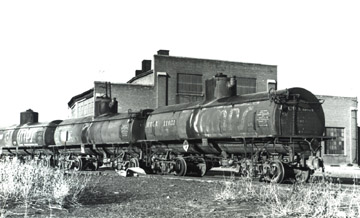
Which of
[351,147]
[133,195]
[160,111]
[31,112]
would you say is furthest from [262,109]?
[351,147]

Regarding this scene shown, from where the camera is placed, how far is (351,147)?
140ft

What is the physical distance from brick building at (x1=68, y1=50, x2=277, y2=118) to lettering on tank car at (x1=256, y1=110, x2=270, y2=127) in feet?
80.6

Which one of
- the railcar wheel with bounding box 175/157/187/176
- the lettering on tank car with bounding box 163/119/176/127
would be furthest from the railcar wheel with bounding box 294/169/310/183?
the lettering on tank car with bounding box 163/119/176/127

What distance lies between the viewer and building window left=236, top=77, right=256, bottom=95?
43469 mm

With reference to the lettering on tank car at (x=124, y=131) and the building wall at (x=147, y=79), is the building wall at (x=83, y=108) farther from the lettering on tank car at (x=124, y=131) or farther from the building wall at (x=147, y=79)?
the lettering on tank car at (x=124, y=131)

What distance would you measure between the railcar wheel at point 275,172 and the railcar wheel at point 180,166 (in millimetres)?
5256

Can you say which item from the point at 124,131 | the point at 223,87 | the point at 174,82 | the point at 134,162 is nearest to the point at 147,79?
the point at 174,82

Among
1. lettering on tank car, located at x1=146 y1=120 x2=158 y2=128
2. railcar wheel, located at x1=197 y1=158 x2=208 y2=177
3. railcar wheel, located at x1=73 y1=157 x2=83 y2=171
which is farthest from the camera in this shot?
railcar wheel, located at x1=73 y1=157 x2=83 y2=171

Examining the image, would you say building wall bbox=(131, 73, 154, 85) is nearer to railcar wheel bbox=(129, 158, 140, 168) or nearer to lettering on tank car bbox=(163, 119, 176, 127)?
railcar wheel bbox=(129, 158, 140, 168)

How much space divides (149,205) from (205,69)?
108ft

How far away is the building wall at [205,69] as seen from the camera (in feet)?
134

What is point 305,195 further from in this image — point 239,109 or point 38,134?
point 38,134

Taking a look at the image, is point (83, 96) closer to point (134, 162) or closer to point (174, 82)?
point (174, 82)

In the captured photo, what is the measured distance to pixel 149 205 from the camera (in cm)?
1030
